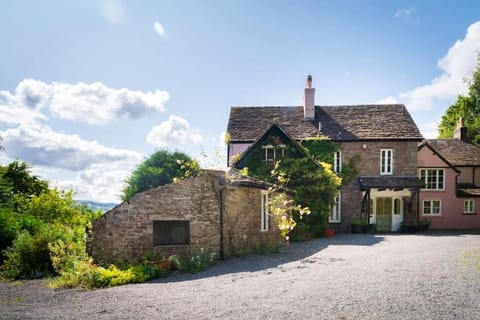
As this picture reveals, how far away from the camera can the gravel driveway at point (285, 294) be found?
5.45 meters

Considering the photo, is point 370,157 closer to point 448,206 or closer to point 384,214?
point 384,214

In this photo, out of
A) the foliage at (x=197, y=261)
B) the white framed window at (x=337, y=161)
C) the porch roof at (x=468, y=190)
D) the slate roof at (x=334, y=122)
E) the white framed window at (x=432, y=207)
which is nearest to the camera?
the foliage at (x=197, y=261)

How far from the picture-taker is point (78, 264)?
8.59 m

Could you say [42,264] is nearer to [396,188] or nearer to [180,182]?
[180,182]

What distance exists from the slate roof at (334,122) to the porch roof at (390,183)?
2.80 metres

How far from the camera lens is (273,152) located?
736 inches

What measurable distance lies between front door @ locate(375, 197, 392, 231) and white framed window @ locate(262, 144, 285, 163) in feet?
28.2

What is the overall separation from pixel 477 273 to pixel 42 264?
12921mm

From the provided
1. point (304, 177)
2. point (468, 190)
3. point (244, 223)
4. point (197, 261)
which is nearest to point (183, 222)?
point (197, 261)

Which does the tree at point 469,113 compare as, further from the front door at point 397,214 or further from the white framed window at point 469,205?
the front door at point 397,214

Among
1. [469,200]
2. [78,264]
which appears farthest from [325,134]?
[78,264]

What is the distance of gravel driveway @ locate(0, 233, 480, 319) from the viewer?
545 cm

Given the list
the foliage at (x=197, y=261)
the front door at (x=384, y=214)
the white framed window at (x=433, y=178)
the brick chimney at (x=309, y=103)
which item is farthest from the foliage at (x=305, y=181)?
the white framed window at (x=433, y=178)

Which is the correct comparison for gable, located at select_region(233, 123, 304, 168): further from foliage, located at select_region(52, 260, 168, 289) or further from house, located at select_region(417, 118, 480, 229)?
house, located at select_region(417, 118, 480, 229)
